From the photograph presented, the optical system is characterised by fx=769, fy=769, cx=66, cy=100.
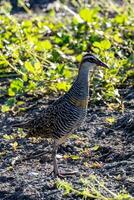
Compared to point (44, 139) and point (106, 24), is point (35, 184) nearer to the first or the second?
point (44, 139)

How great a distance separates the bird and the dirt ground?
267 millimetres

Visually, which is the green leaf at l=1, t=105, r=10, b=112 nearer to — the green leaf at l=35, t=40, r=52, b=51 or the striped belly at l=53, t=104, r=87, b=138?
the green leaf at l=35, t=40, r=52, b=51

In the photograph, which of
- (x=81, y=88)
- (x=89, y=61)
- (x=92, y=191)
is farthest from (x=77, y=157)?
(x=92, y=191)

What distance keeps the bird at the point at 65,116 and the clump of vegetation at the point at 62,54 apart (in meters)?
1.54

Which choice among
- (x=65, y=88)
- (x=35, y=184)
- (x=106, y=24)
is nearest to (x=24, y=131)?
(x=65, y=88)

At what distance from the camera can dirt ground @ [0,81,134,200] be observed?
7047mm

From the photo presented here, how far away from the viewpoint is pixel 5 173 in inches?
305

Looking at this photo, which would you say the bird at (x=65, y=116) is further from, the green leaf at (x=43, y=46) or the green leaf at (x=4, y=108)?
the green leaf at (x=43, y=46)

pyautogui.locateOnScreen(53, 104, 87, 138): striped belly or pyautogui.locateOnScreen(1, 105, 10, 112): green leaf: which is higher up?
pyautogui.locateOnScreen(1, 105, 10, 112): green leaf

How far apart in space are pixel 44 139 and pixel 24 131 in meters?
0.36

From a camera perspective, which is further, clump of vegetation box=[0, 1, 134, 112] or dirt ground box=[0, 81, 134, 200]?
clump of vegetation box=[0, 1, 134, 112]

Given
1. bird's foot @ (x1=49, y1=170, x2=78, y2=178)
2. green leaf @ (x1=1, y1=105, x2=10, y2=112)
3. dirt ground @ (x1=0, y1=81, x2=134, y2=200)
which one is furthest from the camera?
green leaf @ (x1=1, y1=105, x2=10, y2=112)

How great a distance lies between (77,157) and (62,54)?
336 centimetres

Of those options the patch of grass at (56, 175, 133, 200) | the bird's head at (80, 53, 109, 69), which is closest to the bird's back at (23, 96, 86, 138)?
the bird's head at (80, 53, 109, 69)
